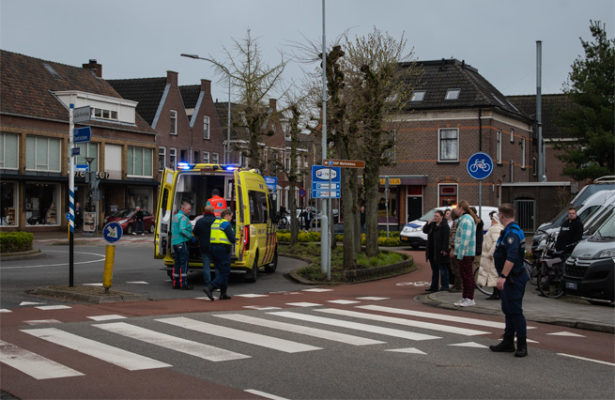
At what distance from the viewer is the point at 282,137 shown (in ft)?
244

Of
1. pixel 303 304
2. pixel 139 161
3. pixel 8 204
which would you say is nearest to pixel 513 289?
pixel 303 304

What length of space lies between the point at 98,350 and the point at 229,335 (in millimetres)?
1795

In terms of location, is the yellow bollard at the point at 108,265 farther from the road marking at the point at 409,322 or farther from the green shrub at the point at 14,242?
the green shrub at the point at 14,242

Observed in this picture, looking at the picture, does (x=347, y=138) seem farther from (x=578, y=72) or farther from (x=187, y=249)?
(x=578, y=72)

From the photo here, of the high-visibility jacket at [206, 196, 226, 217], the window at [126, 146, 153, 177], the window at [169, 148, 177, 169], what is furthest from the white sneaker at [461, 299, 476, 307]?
the window at [169, 148, 177, 169]

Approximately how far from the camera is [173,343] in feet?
29.2

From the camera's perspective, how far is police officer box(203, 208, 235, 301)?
1415 centimetres

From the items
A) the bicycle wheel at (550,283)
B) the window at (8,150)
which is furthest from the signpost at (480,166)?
the window at (8,150)

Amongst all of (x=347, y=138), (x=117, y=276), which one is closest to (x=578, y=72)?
(x=347, y=138)

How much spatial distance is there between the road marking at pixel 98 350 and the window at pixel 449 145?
39.1m

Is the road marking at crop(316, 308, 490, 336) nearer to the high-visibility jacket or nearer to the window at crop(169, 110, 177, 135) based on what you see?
the high-visibility jacket

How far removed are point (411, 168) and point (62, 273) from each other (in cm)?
3175

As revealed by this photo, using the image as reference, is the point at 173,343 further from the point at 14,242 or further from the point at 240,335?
the point at 14,242

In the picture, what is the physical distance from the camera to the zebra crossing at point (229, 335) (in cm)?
798
